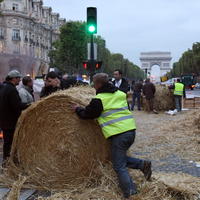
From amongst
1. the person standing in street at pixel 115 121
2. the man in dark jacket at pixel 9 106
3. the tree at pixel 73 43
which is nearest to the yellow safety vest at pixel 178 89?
the man in dark jacket at pixel 9 106

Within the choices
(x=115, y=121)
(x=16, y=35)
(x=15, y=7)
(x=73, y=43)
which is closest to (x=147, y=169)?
(x=115, y=121)

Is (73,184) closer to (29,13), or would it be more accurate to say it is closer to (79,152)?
(79,152)

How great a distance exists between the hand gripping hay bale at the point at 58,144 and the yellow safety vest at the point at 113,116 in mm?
305

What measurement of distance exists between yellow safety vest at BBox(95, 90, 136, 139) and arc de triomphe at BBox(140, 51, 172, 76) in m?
144

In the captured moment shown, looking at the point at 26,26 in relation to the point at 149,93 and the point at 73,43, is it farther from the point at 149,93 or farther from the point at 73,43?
the point at 149,93

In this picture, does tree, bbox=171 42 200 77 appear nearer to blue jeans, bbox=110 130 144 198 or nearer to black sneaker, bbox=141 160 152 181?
black sneaker, bbox=141 160 152 181

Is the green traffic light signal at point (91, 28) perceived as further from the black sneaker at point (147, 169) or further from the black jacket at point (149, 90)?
the black jacket at point (149, 90)

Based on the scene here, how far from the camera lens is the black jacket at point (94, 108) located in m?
5.34

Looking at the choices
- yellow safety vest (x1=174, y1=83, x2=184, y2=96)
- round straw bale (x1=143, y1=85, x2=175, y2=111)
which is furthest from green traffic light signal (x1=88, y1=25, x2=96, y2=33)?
round straw bale (x1=143, y1=85, x2=175, y2=111)

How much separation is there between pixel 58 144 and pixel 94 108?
951mm

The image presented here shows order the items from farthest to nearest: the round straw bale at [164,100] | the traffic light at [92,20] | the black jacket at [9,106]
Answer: the round straw bale at [164,100], the traffic light at [92,20], the black jacket at [9,106]

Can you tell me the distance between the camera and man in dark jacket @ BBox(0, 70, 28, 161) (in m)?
6.76

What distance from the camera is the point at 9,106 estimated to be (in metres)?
6.84

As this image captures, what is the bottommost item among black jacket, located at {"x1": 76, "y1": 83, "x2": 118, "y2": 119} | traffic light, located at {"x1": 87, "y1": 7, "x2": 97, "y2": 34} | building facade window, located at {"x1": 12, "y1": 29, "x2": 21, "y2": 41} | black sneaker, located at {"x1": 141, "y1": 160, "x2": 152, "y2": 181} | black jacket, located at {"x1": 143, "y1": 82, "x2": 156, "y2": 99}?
black sneaker, located at {"x1": 141, "y1": 160, "x2": 152, "y2": 181}
